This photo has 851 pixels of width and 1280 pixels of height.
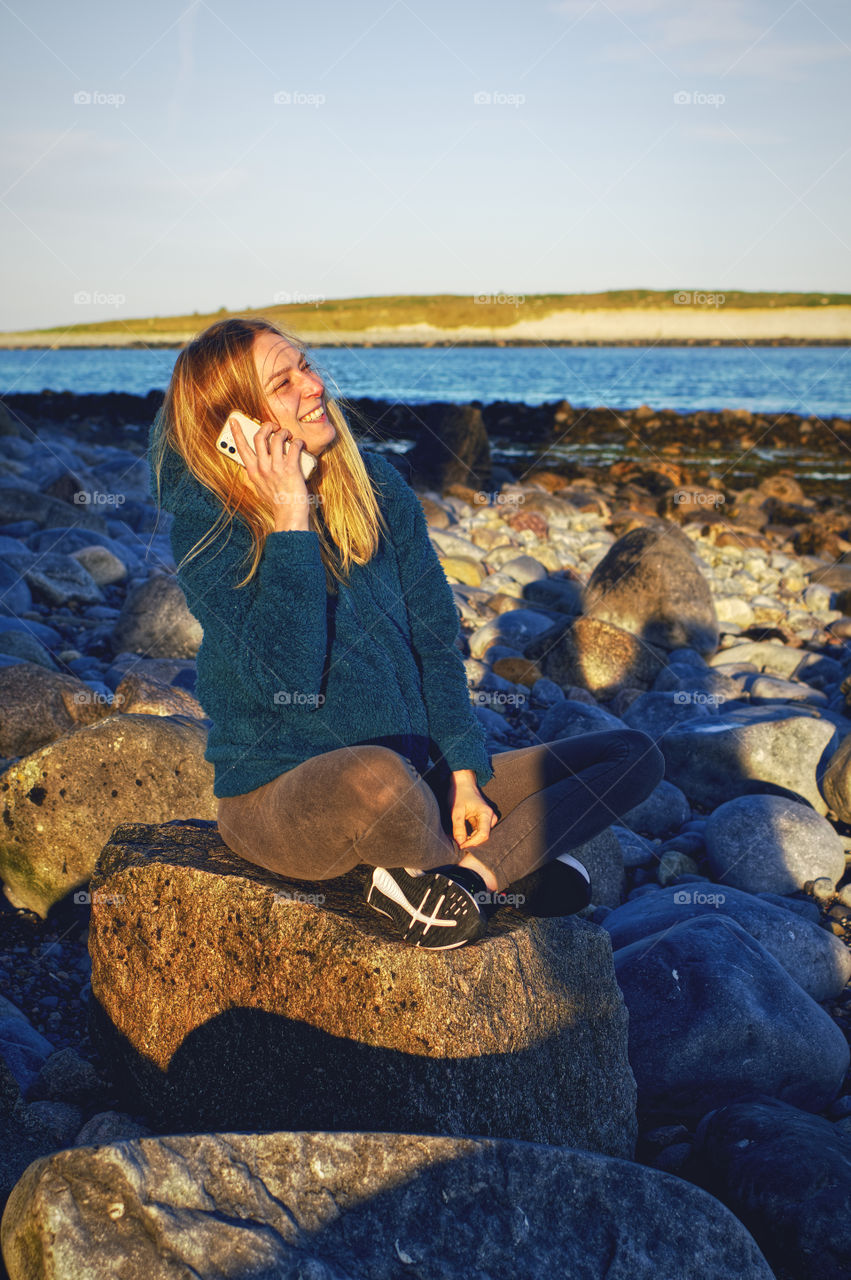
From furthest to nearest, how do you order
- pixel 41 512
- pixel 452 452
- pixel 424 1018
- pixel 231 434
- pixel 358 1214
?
pixel 452 452 < pixel 41 512 < pixel 231 434 < pixel 424 1018 < pixel 358 1214

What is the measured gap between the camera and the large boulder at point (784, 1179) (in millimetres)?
2467

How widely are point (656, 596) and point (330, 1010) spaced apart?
6.54 metres

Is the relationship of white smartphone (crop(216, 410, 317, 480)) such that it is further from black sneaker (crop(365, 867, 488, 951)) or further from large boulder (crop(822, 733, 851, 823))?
large boulder (crop(822, 733, 851, 823))

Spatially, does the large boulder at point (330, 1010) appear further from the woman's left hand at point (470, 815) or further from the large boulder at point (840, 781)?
the large boulder at point (840, 781)

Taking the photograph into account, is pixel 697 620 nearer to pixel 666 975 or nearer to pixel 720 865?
pixel 720 865

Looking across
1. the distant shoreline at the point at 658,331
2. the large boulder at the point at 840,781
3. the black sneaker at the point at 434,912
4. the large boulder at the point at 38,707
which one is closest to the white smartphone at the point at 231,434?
the black sneaker at the point at 434,912

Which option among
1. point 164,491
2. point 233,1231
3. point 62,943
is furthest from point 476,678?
point 233,1231

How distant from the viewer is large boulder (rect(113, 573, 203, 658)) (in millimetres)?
7316

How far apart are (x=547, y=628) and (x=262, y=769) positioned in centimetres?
560

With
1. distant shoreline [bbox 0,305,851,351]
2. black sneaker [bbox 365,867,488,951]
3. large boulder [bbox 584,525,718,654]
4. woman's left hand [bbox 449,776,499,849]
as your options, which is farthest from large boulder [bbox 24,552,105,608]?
distant shoreline [bbox 0,305,851,351]

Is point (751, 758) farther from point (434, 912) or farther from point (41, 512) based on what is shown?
point (41, 512)

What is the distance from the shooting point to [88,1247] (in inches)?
69.9

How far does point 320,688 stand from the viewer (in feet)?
10.1

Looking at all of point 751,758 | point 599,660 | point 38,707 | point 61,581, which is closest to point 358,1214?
point 38,707
